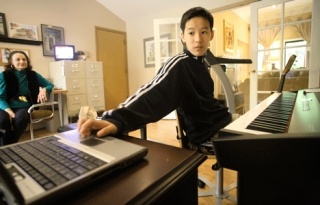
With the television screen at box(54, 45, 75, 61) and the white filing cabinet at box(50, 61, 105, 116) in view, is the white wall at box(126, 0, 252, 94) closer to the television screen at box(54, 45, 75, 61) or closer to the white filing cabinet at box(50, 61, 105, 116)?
the white filing cabinet at box(50, 61, 105, 116)

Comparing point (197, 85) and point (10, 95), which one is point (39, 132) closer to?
point (10, 95)

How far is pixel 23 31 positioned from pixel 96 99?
158 centimetres

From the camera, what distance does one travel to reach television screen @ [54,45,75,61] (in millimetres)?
3414

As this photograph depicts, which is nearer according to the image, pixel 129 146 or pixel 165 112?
pixel 129 146

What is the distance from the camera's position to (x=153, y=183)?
1.07 ft

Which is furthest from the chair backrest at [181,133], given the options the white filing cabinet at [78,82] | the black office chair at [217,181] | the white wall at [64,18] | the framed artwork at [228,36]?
the framed artwork at [228,36]

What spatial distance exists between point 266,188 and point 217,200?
2.61 ft

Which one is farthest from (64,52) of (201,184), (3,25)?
(201,184)

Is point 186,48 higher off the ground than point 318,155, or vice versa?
point 186,48

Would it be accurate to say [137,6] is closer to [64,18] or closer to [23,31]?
[64,18]

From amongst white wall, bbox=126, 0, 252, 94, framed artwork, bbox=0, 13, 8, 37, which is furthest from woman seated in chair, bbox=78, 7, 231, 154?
white wall, bbox=126, 0, 252, 94

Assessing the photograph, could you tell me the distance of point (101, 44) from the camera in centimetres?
433

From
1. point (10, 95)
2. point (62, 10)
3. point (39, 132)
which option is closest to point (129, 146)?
point (10, 95)

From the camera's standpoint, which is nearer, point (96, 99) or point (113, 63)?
point (96, 99)
